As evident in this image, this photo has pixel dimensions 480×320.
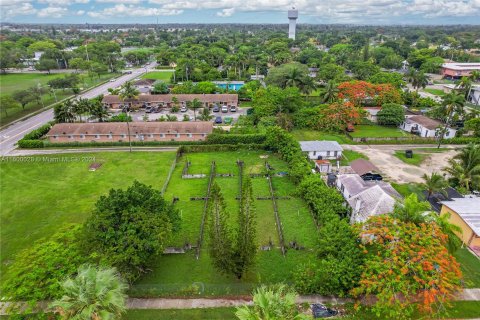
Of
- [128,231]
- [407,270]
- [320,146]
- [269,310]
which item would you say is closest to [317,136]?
[320,146]

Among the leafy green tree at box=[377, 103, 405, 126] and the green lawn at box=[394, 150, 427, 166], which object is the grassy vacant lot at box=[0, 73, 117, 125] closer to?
the green lawn at box=[394, 150, 427, 166]

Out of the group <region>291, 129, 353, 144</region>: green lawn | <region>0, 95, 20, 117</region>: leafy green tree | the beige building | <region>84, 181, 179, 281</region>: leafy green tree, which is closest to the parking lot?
the beige building

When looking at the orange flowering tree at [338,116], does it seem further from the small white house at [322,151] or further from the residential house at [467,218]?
the residential house at [467,218]

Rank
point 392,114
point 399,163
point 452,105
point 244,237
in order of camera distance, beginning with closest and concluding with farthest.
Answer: point 244,237 → point 399,163 → point 452,105 → point 392,114

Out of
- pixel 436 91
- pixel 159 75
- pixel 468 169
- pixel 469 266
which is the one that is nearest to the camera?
pixel 469 266

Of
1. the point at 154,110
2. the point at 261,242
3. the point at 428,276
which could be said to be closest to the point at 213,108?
the point at 154,110

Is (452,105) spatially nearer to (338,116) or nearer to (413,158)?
(413,158)

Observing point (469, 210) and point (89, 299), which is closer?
point (89, 299)

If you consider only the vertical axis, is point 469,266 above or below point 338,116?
below
